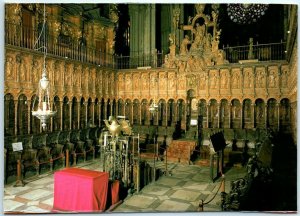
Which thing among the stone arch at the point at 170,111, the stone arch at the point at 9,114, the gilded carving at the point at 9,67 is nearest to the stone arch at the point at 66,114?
the stone arch at the point at 9,114

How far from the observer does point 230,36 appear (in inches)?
680

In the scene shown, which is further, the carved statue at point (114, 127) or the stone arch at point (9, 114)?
the stone arch at point (9, 114)

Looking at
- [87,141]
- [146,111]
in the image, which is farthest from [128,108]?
[87,141]

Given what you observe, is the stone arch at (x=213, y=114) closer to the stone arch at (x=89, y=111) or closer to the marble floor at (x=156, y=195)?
the marble floor at (x=156, y=195)

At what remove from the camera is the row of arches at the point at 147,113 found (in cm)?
1088

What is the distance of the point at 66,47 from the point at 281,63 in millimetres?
10410

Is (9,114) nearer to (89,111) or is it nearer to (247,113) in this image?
(89,111)

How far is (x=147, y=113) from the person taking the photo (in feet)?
53.2

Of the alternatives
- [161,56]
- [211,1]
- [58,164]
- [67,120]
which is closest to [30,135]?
[58,164]

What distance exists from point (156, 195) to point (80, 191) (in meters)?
Result: 2.68

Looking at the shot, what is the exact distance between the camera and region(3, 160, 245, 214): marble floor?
7.04 metres

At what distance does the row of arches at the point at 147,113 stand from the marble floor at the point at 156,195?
281 centimetres

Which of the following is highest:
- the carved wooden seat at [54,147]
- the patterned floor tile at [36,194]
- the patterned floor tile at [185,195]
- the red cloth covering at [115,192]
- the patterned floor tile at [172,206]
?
the carved wooden seat at [54,147]

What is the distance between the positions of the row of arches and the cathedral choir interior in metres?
0.06
